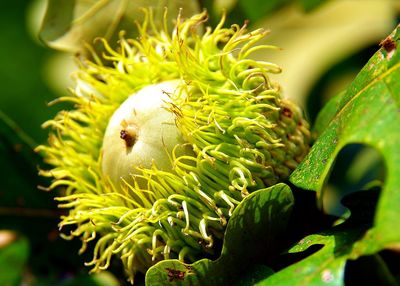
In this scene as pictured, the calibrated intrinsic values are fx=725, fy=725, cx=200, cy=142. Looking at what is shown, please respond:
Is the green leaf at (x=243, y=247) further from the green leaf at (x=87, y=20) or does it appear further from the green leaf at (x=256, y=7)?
the green leaf at (x=256, y=7)

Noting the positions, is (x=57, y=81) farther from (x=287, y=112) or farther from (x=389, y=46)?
(x=389, y=46)

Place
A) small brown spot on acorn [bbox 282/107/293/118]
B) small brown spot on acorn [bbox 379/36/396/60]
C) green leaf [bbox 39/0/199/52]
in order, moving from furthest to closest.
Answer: green leaf [bbox 39/0/199/52] → small brown spot on acorn [bbox 282/107/293/118] → small brown spot on acorn [bbox 379/36/396/60]

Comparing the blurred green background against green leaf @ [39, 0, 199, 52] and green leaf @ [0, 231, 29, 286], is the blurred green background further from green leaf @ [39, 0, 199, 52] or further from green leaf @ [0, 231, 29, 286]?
green leaf @ [39, 0, 199, 52]

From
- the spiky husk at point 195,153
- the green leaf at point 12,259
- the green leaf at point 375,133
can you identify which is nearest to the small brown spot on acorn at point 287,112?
the spiky husk at point 195,153

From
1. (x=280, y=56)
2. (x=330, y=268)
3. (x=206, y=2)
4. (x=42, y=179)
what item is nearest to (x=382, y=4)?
(x=280, y=56)

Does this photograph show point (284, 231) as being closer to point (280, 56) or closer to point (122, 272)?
point (122, 272)

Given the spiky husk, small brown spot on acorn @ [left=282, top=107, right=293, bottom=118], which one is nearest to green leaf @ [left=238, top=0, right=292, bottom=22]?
the spiky husk

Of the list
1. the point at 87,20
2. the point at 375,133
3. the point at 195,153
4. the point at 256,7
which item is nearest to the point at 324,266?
the point at 375,133
